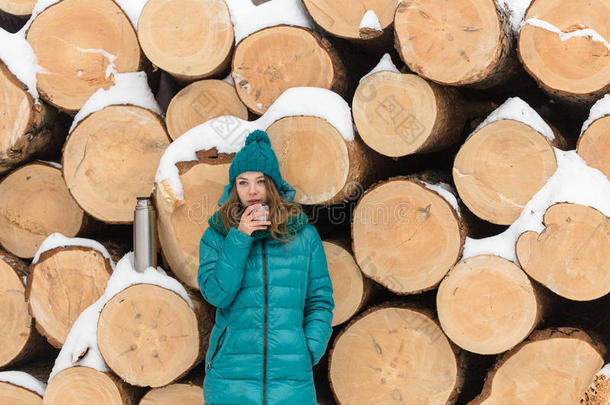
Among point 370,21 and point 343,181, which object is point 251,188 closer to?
point 343,181

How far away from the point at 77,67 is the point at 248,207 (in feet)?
3.59

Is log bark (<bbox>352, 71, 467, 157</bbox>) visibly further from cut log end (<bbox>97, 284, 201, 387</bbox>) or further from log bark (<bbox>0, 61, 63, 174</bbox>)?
log bark (<bbox>0, 61, 63, 174</bbox>)

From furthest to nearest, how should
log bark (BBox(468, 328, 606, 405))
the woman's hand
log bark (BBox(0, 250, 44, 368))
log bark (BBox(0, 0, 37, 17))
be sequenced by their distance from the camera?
1. log bark (BBox(0, 0, 37, 17))
2. log bark (BBox(0, 250, 44, 368))
3. log bark (BBox(468, 328, 606, 405))
4. the woman's hand

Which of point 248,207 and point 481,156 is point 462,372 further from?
point 248,207

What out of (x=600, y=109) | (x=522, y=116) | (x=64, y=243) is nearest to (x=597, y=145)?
(x=600, y=109)

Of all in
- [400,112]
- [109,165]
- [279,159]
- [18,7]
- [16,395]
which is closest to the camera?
[400,112]

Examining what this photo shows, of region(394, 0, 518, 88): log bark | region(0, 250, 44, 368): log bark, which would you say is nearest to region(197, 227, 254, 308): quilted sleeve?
region(394, 0, 518, 88): log bark

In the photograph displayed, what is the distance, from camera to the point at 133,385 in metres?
2.29

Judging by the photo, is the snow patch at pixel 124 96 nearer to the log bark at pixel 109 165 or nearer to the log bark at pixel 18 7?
the log bark at pixel 109 165

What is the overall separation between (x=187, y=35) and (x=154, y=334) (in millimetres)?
1095

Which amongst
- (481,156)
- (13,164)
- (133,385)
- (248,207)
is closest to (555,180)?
(481,156)

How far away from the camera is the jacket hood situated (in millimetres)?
1876

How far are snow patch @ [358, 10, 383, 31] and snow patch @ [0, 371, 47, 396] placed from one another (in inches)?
74.3

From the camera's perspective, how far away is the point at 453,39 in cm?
192
